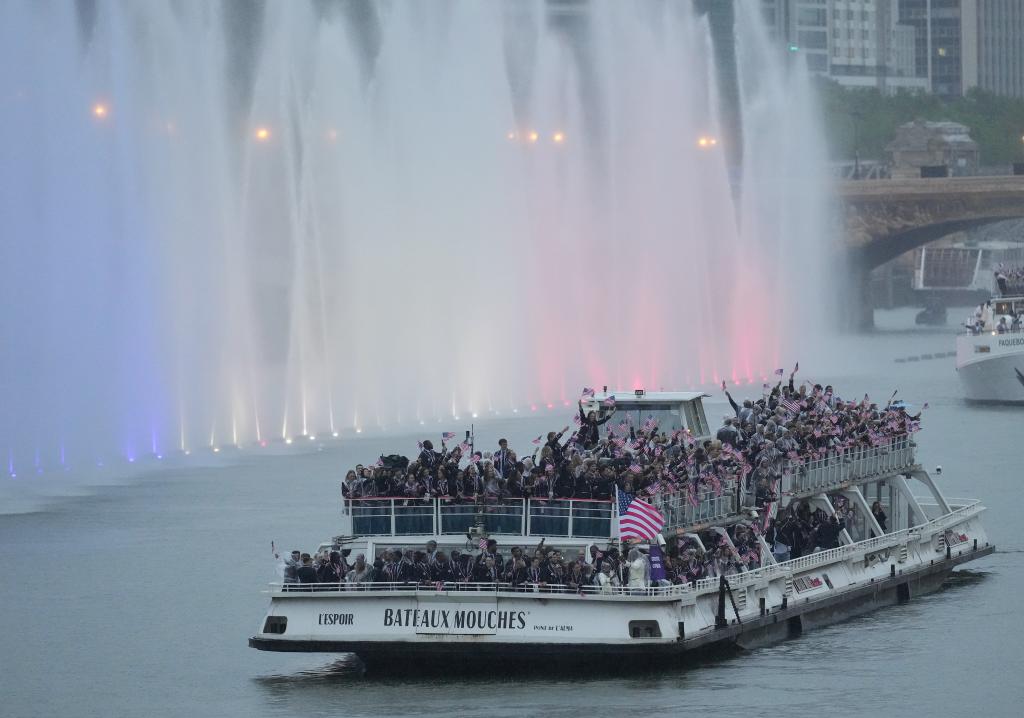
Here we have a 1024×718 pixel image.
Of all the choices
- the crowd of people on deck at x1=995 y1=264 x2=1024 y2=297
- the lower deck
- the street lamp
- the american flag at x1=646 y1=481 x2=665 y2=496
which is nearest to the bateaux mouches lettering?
the lower deck

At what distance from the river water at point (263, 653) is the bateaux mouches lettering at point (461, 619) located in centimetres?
97

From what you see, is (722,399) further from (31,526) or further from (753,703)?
(753,703)

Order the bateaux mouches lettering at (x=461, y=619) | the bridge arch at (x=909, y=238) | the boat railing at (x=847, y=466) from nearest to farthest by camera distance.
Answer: the bateaux mouches lettering at (x=461, y=619)
the boat railing at (x=847, y=466)
the bridge arch at (x=909, y=238)

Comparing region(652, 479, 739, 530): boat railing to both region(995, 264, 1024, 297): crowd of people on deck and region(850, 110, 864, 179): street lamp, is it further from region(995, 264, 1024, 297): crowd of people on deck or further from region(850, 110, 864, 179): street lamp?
region(850, 110, 864, 179): street lamp

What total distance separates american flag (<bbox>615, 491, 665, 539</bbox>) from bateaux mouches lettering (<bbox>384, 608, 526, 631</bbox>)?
1777 millimetres

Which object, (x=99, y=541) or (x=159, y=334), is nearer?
(x=99, y=541)

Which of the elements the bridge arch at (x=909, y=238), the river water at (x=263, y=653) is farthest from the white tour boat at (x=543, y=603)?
the bridge arch at (x=909, y=238)

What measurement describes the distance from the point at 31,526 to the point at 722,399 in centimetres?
3672

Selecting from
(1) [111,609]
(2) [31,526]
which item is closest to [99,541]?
(2) [31,526]

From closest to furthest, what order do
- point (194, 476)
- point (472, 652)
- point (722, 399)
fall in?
point (472, 652) → point (194, 476) → point (722, 399)

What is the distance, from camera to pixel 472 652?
32.6 meters

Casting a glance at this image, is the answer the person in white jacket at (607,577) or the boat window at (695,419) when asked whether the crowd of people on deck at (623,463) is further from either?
the person in white jacket at (607,577)

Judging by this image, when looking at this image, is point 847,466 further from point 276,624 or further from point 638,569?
point 276,624

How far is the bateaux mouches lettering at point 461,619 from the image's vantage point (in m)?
32.5
